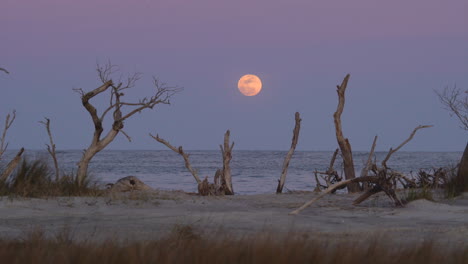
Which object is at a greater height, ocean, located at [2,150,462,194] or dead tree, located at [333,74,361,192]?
dead tree, located at [333,74,361,192]

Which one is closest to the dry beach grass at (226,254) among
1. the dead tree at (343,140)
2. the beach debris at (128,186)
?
the beach debris at (128,186)

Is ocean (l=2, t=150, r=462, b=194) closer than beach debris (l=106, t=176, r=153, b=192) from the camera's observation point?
No

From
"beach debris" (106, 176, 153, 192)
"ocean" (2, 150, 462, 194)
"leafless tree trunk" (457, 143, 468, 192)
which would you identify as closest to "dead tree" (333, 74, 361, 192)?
"ocean" (2, 150, 462, 194)

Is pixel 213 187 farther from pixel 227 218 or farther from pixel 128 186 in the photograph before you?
pixel 227 218

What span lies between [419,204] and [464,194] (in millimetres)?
2323

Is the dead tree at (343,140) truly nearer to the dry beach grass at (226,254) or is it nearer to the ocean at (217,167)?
the ocean at (217,167)

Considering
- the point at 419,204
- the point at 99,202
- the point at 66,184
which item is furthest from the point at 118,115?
the point at 419,204

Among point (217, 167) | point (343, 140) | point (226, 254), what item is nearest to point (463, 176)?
point (343, 140)

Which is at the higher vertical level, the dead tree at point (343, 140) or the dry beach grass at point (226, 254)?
the dead tree at point (343, 140)

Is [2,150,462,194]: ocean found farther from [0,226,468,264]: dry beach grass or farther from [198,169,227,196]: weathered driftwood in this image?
[0,226,468,264]: dry beach grass

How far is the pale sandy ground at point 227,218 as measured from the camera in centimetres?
659

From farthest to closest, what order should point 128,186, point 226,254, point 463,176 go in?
point 128,186 → point 463,176 → point 226,254

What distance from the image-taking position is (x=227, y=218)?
26.2 ft

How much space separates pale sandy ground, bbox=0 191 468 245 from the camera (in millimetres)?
6594
